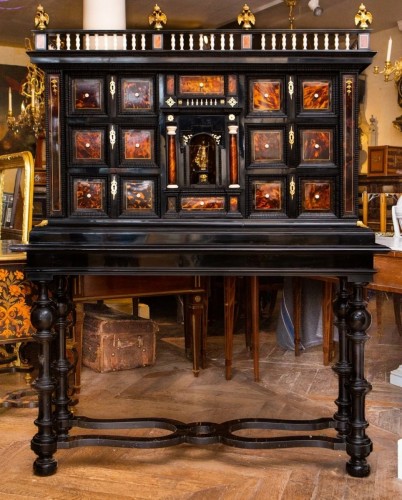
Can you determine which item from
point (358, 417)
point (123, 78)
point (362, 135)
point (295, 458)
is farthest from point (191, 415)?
point (362, 135)

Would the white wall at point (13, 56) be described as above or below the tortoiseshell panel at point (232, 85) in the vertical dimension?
above

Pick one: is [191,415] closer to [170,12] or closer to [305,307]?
[305,307]

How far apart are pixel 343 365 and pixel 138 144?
4.20ft

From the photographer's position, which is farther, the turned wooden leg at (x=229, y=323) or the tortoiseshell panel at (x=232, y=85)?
the turned wooden leg at (x=229, y=323)

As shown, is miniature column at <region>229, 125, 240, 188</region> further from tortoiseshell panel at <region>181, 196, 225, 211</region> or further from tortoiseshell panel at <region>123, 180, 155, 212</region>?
tortoiseshell panel at <region>123, 180, 155, 212</region>

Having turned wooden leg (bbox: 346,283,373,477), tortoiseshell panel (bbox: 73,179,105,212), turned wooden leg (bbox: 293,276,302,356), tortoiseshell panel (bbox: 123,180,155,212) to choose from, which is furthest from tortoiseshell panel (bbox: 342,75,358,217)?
turned wooden leg (bbox: 293,276,302,356)

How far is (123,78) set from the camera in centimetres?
290

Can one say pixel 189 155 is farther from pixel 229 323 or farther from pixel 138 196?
pixel 229 323

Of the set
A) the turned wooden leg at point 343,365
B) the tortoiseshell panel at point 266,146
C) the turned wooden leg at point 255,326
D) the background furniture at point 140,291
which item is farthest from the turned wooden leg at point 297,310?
the tortoiseshell panel at point 266,146

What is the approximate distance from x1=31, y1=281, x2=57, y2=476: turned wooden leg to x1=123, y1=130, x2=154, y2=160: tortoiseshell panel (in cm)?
63

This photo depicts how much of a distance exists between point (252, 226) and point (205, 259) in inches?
9.7

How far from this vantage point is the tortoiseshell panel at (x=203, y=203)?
2889mm

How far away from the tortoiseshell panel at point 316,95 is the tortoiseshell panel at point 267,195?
334mm

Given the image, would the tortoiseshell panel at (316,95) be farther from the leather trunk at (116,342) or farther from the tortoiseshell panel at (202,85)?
the leather trunk at (116,342)
